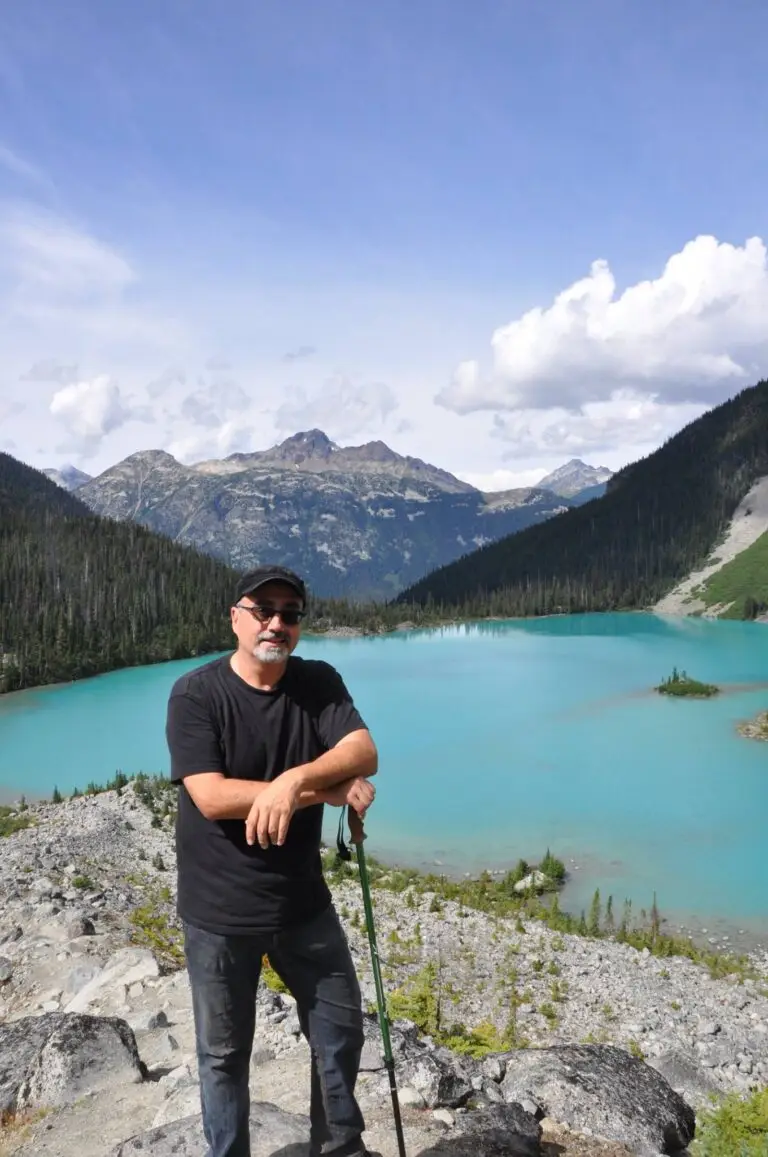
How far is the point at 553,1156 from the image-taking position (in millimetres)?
5391

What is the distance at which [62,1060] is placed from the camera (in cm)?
641

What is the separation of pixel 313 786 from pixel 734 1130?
18.0ft

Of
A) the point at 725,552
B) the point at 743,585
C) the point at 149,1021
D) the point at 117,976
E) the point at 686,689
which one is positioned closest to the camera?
the point at 149,1021

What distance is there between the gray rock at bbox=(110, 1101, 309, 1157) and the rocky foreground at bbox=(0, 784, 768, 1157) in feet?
0.04

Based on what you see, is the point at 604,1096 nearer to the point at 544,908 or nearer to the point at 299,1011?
the point at 299,1011

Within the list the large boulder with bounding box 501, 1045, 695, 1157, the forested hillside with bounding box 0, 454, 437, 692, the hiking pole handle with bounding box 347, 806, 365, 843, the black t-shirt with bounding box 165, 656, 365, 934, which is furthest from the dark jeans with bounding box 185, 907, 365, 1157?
the forested hillside with bounding box 0, 454, 437, 692

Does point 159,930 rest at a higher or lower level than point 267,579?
lower

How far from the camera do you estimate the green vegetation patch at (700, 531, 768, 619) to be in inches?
5591

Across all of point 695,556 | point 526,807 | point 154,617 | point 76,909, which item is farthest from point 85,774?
point 695,556

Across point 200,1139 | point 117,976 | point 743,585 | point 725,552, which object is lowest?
point 117,976

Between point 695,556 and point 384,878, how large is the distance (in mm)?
182349

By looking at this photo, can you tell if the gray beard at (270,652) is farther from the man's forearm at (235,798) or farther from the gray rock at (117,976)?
the gray rock at (117,976)

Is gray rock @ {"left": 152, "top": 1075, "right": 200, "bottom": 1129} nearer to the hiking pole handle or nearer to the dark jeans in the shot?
the dark jeans

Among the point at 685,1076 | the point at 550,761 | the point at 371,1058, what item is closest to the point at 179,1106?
the point at 371,1058
